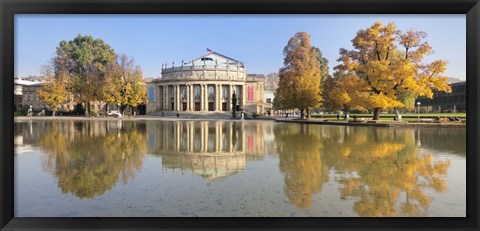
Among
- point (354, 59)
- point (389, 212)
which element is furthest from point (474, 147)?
point (354, 59)

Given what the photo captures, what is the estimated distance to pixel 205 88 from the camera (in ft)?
286

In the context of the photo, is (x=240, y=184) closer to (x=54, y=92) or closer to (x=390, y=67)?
(x=390, y=67)

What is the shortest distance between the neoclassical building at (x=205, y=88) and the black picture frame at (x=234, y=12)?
80.8 m

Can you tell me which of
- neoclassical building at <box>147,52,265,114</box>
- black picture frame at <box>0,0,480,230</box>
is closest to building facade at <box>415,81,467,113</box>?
neoclassical building at <box>147,52,265,114</box>

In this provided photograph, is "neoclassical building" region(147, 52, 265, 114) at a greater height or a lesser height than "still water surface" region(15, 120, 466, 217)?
greater

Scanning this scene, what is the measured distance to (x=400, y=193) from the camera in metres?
7.14

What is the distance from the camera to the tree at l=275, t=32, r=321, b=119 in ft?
147

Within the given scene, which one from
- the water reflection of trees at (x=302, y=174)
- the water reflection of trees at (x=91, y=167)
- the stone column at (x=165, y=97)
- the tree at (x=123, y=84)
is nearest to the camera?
the water reflection of trees at (x=302, y=174)

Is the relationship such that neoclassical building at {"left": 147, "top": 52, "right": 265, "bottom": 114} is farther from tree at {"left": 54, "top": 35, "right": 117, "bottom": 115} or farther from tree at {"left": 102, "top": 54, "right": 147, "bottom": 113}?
tree at {"left": 102, "top": 54, "right": 147, "bottom": 113}

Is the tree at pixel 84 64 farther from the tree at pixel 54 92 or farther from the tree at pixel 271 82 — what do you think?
the tree at pixel 271 82

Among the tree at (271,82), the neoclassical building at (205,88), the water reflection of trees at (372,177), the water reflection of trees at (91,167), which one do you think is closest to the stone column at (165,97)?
the neoclassical building at (205,88)

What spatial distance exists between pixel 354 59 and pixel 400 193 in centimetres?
3080

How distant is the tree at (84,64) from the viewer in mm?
63875

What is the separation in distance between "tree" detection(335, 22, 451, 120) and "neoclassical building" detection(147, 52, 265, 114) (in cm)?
5251
